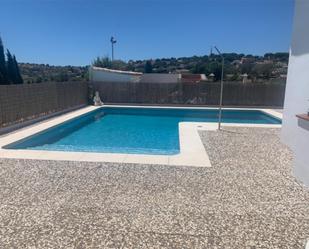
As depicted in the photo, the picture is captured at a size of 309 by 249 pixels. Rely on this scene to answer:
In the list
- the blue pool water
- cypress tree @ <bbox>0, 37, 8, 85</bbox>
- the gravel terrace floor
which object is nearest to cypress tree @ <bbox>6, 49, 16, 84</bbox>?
cypress tree @ <bbox>0, 37, 8, 85</bbox>

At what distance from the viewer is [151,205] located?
3311mm

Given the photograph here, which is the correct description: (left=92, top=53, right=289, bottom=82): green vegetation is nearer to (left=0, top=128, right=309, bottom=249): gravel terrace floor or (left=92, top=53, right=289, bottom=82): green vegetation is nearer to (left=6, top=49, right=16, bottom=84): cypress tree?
(left=6, top=49, right=16, bottom=84): cypress tree

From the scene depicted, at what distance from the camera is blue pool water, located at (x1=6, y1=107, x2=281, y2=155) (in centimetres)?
712

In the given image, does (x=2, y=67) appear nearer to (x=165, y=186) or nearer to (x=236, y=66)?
(x=165, y=186)

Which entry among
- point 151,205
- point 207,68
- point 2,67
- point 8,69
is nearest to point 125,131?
point 151,205

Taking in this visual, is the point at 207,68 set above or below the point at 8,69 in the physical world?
above

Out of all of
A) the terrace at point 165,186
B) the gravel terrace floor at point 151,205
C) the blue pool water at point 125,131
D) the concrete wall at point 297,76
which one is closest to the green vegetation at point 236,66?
the blue pool water at point 125,131

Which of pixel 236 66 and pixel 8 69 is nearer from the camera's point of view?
pixel 8 69

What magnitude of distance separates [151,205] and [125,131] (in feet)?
23.1

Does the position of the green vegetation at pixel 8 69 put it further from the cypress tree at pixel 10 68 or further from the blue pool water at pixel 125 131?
the blue pool water at pixel 125 131

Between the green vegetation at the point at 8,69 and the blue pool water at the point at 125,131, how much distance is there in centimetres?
1038

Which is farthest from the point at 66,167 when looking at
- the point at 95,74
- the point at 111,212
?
the point at 95,74

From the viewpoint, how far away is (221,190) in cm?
380

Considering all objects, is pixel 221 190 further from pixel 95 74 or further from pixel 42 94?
pixel 95 74
